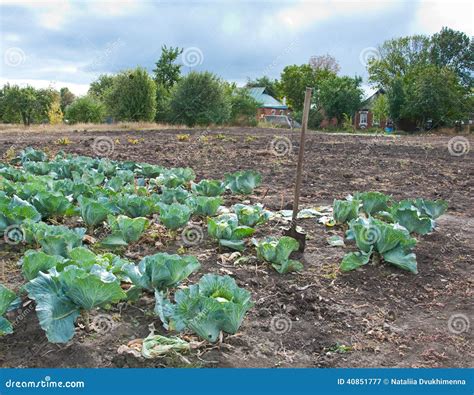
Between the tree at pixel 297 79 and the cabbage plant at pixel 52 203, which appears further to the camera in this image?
the tree at pixel 297 79

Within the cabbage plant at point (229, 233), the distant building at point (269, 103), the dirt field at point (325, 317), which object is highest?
the distant building at point (269, 103)

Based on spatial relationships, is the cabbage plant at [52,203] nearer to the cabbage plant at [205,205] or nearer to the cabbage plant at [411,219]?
the cabbage plant at [205,205]

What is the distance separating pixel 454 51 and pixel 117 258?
235 feet

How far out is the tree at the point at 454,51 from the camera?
6481 centimetres

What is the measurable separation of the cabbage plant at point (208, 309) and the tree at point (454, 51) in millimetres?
68573

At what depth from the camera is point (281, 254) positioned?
4.19m

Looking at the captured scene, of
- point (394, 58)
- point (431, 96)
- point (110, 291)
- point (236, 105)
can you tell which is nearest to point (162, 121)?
point (236, 105)

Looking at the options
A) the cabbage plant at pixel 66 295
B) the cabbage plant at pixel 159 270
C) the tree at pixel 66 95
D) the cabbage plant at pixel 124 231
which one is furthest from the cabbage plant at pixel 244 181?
the tree at pixel 66 95

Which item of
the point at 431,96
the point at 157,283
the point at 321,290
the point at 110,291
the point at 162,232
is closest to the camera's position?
the point at 110,291

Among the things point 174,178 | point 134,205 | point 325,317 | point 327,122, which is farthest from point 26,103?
point 325,317

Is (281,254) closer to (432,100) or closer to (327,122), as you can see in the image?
(432,100)

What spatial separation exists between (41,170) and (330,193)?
14.8 ft

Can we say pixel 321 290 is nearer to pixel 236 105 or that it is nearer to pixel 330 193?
pixel 330 193

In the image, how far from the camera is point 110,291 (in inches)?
116
